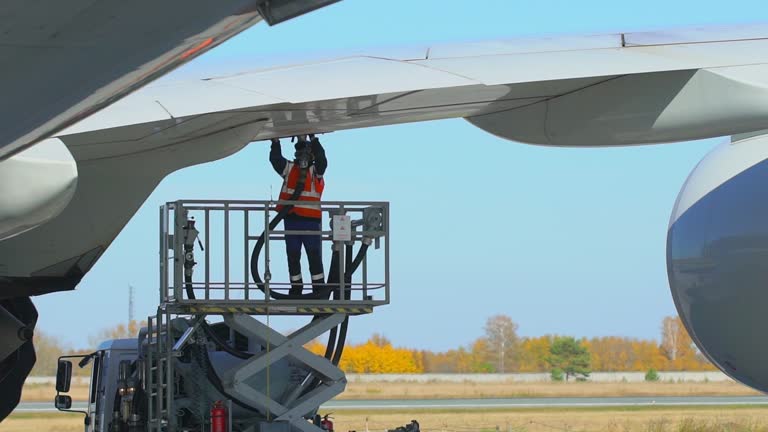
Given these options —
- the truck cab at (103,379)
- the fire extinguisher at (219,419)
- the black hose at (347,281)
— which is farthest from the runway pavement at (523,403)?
the fire extinguisher at (219,419)

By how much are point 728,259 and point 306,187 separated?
16.6ft

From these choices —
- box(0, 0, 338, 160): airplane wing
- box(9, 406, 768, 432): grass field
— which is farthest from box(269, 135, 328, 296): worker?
→ box(9, 406, 768, 432): grass field

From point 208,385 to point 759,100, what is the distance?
778 centimetres

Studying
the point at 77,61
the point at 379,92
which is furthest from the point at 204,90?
the point at 77,61

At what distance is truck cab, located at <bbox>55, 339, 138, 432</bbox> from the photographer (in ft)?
47.2

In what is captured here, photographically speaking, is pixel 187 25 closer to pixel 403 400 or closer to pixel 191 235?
pixel 191 235

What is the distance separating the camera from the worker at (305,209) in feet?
46.3

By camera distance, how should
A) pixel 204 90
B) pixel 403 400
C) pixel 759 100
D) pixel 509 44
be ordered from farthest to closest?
1. pixel 403 400
2. pixel 204 90
3. pixel 509 44
4. pixel 759 100

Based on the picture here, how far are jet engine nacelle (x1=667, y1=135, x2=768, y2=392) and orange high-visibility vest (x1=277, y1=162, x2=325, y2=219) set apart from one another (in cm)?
425

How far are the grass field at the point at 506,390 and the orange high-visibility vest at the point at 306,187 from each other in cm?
3734

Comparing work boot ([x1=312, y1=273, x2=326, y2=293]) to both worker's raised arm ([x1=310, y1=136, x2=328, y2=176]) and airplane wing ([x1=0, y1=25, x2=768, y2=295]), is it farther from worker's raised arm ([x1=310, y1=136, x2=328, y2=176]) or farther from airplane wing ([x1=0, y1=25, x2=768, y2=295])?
airplane wing ([x1=0, y1=25, x2=768, y2=295])

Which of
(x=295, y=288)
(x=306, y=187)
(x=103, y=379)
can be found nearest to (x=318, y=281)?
(x=295, y=288)

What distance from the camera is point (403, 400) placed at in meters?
48.4

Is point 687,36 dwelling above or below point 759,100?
above
